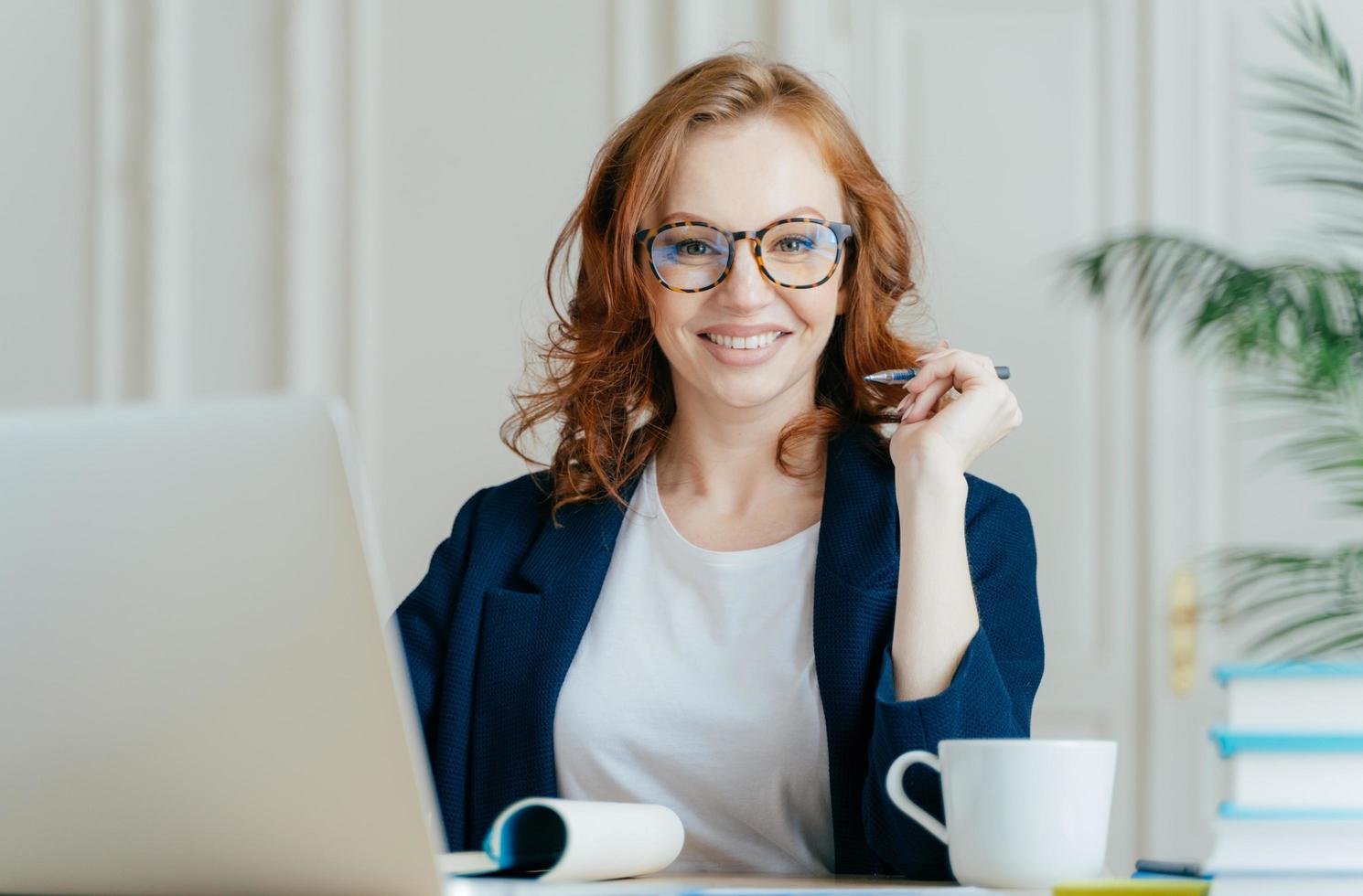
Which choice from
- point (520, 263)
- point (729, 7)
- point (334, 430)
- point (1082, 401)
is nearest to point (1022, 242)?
point (1082, 401)

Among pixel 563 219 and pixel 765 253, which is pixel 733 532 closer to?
pixel 765 253

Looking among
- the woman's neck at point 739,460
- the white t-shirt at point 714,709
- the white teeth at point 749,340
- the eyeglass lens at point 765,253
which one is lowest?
the white t-shirt at point 714,709

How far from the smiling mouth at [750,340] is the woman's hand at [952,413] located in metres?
0.19

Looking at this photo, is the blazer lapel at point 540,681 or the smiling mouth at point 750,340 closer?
the blazer lapel at point 540,681

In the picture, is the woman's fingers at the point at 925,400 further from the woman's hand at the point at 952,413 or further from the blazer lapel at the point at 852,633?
the blazer lapel at the point at 852,633

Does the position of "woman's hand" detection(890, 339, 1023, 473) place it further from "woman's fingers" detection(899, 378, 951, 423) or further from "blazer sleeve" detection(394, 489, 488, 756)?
"blazer sleeve" detection(394, 489, 488, 756)

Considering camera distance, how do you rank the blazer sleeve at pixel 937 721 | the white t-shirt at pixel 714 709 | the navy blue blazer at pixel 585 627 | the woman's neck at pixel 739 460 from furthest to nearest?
the woman's neck at pixel 739 460, the white t-shirt at pixel 714 709, the navy blue blazer at pixel 585 627, the blazer sleeve at pixel 937 721

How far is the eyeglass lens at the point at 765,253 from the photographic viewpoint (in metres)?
1.56

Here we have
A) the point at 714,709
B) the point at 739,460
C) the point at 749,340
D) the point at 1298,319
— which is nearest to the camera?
the point at 714,709

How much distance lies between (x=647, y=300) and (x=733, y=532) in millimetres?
285

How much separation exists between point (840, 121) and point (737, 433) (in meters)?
0.38

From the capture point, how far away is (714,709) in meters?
1.48

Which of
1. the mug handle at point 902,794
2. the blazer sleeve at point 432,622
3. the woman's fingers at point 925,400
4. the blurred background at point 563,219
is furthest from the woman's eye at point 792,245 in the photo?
the blurred background at point 563,219

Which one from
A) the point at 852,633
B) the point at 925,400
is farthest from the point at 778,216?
the point at 852,633
